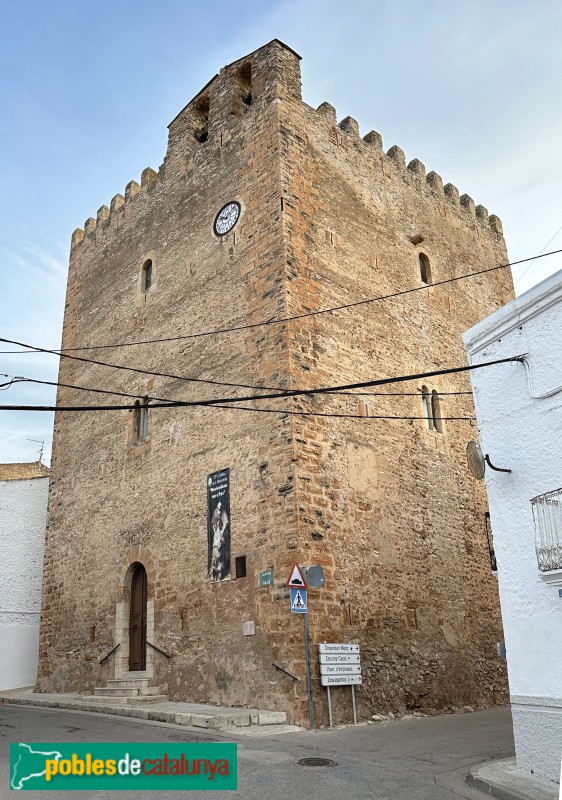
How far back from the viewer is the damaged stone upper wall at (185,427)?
11727mm

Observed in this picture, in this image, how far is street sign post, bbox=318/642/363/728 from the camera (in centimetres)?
1041

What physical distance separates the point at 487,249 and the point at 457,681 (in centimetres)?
1099

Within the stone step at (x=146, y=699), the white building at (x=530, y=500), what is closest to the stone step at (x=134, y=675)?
the stone step at (x=146, y=699)

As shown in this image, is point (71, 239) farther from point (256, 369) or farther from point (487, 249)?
point (487, 249)

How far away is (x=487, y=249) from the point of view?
19047 mm

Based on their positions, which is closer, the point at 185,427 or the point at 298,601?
the point at 298,601

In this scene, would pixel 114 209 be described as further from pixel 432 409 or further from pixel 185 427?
pixel 432 409

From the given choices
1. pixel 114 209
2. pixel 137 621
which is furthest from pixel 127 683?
pixel 114 209

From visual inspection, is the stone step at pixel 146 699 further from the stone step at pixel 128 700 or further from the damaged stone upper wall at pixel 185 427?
the damaged stone upper wall at pixel 185 427

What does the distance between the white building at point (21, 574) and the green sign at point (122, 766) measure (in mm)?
10374

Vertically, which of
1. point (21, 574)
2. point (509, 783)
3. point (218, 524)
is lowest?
point (509, 783)

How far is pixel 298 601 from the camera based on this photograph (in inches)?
407

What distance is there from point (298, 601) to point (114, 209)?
1198 centimetres

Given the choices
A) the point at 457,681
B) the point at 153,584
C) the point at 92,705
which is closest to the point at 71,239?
the point at 153,584
